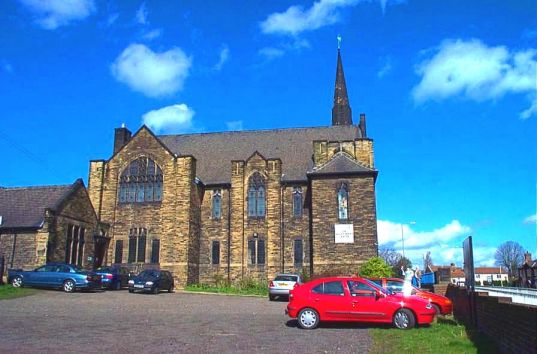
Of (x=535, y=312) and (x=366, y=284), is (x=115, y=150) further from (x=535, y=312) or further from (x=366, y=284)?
(x=535, y=312)

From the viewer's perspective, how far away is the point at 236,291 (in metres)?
31.9

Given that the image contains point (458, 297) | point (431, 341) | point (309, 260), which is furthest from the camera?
point (309, 260)

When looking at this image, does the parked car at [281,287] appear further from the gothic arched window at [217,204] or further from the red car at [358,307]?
the gothic arched window at [217,204]

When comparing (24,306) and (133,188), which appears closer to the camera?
(24,306)

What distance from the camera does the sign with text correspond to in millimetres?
32656

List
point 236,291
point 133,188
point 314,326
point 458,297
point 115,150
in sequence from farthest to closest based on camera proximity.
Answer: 1. point 115,150
2. point 133,188
3. point 236,291
4. point 458,297
5. point 314,326

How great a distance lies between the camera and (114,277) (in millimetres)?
29250

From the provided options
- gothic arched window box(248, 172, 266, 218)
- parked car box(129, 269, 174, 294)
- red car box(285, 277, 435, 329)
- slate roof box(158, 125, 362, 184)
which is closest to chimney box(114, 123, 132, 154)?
slate roof box(158, 125, 362, 184)

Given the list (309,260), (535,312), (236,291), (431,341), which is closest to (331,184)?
(309,260)

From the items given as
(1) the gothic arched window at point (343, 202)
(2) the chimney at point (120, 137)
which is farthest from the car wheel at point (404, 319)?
(2) the chimney at point (120, 137)

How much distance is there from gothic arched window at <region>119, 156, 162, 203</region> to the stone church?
8 centimetres

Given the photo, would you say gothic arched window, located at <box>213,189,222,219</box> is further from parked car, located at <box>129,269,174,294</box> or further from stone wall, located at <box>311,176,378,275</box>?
parked car, located at <box>129,269,174,294</box>

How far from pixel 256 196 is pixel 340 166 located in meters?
6.78

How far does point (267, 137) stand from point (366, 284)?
2893cm
